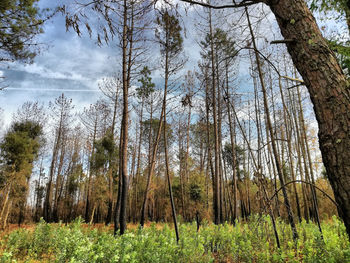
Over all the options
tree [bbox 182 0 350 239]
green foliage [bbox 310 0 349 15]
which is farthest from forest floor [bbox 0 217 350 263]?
green foliage [bbox 310 0 349 15]

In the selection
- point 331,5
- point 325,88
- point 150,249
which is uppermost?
point 331,5

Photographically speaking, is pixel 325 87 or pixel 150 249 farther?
pixel 150 249

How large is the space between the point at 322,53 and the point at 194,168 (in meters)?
17.6

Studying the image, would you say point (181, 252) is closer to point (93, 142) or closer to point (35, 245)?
point (35, 245)

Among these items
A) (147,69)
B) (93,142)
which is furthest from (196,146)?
A: (147,69)

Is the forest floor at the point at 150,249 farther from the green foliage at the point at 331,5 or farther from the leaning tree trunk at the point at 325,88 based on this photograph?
the green foliage at the point at 331,5

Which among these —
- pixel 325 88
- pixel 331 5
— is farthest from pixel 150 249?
pixel 331 5

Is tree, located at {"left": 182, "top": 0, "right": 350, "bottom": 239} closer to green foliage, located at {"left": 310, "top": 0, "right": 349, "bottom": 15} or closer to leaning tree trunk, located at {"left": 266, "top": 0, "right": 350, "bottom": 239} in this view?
leaning tree trunk, located at {"left": 266, "top": 0, "right": 350, "bottom": 239}

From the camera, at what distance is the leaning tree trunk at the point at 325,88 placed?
47.9 inches

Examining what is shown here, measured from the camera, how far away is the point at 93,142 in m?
16.7

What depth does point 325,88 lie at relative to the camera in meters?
1.33

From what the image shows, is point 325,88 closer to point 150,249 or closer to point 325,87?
point 325,87

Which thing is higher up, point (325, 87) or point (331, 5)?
point (331, 5)

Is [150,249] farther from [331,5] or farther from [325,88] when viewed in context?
[331,5]
